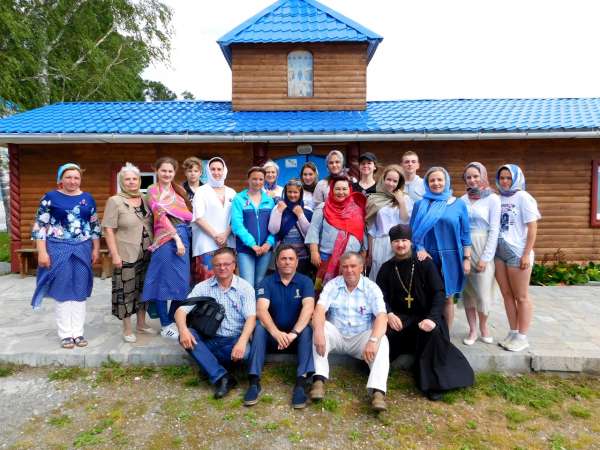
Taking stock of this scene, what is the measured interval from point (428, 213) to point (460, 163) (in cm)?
522

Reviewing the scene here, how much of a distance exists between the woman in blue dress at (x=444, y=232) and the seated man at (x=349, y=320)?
0.65 metres

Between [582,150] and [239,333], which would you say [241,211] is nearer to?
[239,333]

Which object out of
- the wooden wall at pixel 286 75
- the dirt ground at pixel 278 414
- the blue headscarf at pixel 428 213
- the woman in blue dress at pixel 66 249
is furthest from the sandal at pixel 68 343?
the wooden wall at pixel 286 75

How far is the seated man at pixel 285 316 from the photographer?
10.7 ft

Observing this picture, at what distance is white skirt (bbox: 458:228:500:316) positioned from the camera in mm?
3764

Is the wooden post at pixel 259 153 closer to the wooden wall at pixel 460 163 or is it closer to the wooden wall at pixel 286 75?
the wooden wall at pixel 460 163

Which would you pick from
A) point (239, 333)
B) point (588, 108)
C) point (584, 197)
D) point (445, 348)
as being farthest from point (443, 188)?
point (588, 108)

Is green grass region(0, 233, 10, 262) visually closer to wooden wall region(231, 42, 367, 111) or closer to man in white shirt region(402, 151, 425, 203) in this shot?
wooden wall region(231, 42, 367, 111)

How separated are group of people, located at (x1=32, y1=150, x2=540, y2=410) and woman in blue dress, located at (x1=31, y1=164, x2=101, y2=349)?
1 cm

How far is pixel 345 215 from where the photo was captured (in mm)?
3799

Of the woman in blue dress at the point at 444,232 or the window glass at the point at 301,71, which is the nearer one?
the woman in blue dress at the point at 444,232

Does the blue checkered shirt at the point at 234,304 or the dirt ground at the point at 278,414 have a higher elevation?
the blue checkered shirt at the point at 234,304

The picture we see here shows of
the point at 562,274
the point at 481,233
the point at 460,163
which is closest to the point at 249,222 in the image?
the point at 481,233

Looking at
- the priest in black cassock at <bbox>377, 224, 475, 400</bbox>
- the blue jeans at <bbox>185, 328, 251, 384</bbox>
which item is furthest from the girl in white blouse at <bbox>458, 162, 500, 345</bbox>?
the blue jeans at <bbox>185, 328, 251, 384</bbox>
